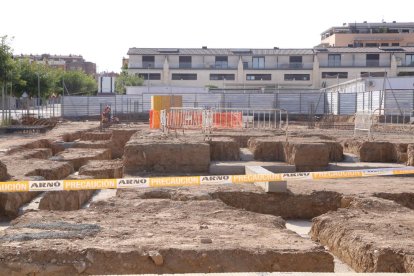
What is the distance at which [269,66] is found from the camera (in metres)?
70.4

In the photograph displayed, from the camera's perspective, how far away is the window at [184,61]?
7062cm

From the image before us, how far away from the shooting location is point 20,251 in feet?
22.5

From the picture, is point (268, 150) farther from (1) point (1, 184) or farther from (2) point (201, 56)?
(2) point (201, 56)

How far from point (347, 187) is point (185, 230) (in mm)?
6058

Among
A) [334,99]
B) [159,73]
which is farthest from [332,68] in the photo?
[334,99]

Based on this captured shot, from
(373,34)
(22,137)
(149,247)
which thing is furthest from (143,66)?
(149,247)

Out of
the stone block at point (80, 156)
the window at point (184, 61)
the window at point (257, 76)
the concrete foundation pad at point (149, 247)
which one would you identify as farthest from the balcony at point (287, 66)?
the concrete foundation pad at point (149, 247)

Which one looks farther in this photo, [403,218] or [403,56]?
[403,56]

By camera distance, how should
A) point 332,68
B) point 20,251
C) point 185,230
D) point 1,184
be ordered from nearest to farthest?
point 20,251
point 185,230
point 1,184
point 332,68

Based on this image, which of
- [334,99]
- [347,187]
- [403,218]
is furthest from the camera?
[334,99]

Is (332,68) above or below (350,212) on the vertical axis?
above

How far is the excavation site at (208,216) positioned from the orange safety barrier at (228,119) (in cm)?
727

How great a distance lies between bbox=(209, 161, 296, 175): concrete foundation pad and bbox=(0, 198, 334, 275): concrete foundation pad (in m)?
7.73

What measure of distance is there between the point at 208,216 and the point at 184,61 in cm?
6238
